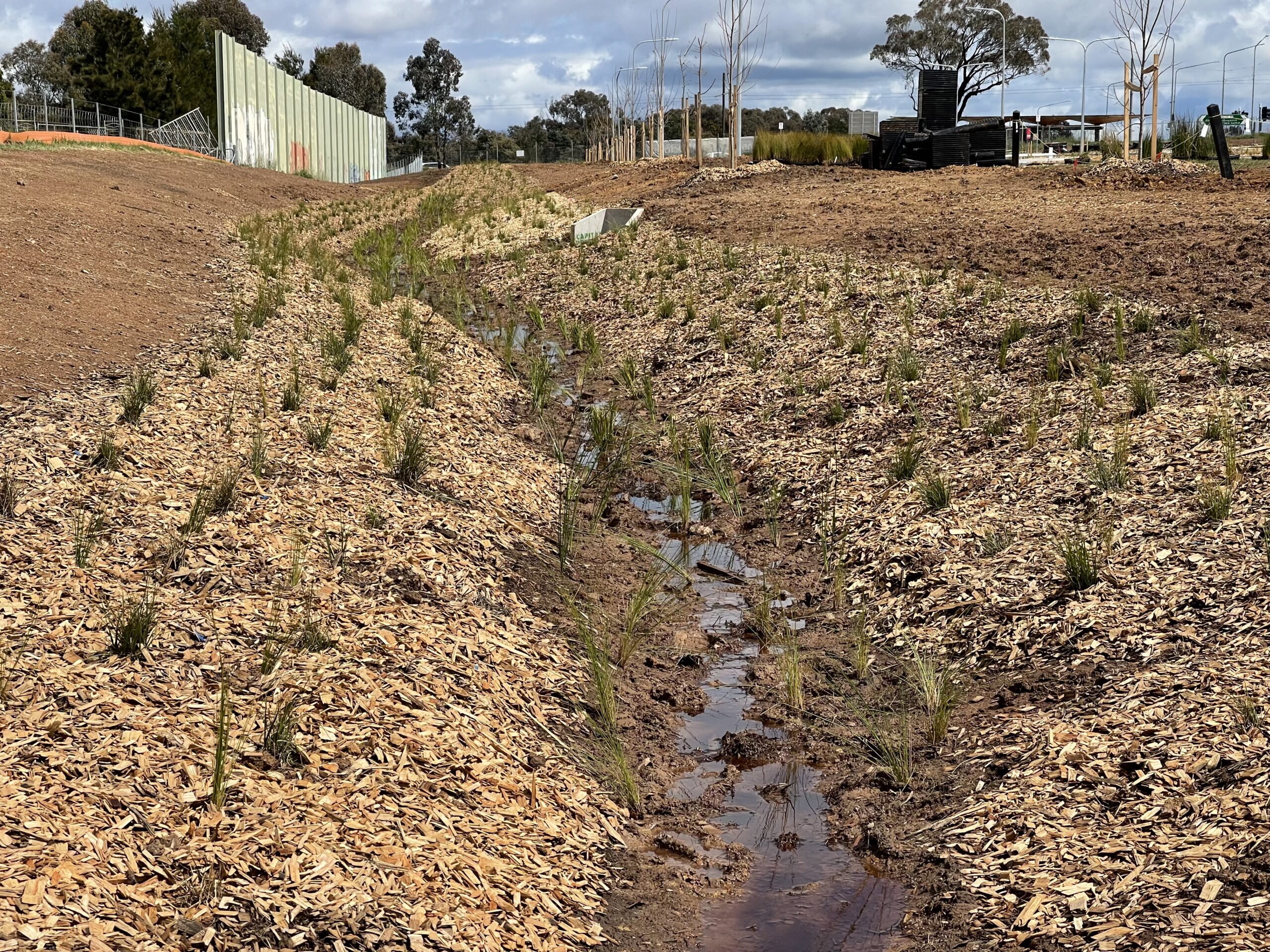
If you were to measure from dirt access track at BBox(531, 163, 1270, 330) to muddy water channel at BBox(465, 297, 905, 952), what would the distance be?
536 centimetres

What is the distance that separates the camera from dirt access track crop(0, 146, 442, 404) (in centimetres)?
812

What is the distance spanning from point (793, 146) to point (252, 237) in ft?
56.4

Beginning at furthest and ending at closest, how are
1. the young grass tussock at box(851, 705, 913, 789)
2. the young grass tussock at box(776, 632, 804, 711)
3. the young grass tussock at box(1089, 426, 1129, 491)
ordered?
the young grass tussock at box(1089, 426, 1129, 491), the young grass tussock at box(776, 632, 804, 711), the young grass tussock at box(851, 705, 913, 789)

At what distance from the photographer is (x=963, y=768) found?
464 cm

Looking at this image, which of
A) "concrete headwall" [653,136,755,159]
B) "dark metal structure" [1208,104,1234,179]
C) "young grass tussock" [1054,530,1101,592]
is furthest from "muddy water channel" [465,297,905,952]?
"concrete headwall" [653,136,755,159]

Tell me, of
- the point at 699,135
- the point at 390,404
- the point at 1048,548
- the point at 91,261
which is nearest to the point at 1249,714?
the point at 1048,548

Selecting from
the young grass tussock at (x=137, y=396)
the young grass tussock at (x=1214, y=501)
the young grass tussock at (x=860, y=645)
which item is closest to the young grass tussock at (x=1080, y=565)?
the young grass tussock at (x=1214, y=501)

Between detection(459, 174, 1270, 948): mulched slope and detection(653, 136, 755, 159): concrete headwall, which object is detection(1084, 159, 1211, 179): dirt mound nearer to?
detection(459, 174, 1270, 948): mulched slope

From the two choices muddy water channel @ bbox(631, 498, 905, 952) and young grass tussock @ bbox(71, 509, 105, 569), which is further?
young grass tussock @ bbox(71, 509, 105, 569)

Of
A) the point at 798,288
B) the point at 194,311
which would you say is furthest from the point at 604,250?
the point at 194,311

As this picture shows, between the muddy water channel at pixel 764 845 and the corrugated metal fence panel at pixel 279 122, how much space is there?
130 feet

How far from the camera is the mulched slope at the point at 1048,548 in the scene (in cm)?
382

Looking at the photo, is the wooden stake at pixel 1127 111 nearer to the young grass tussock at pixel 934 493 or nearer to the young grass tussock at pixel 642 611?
the young grass tussock at pixel 934 493

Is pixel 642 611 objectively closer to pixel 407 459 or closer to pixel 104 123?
pixel 407 459
